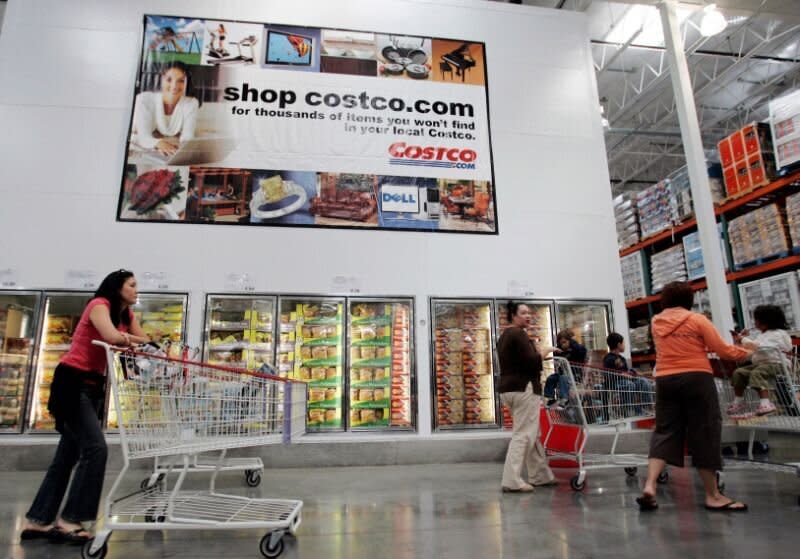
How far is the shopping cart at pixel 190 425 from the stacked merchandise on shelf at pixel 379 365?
10.6ft

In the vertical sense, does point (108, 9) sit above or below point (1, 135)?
above

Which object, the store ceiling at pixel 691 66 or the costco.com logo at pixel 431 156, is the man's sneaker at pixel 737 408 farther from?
the store ceiling at pixel 691 66

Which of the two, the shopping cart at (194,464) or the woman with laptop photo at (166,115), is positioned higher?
the woman with laptop photo at (166,115)

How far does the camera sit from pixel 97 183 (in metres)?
6.36

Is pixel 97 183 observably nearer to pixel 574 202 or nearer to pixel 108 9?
pixel 108 9

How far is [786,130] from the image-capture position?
6.78 m

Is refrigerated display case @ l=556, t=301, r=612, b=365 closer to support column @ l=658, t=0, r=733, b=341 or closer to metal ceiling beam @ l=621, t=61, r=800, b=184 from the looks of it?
support column @ l=658, t=0, r=733, b=341

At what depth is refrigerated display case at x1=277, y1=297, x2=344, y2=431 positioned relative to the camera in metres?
6.39

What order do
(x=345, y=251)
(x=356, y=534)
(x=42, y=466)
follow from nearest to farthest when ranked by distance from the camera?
(x=356, y=534) → (x=42, y=466) → (x=345, y=251)

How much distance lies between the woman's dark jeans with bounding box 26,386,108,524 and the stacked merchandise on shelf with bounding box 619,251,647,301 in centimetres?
905

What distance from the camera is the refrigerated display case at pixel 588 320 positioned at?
7000 mm

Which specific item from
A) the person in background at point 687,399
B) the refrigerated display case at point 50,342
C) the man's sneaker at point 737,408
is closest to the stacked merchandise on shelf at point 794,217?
the man's sneaker at point 737,408

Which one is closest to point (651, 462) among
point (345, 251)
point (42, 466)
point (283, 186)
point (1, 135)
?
point (345, 251)

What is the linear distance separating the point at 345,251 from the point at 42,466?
4.10m
